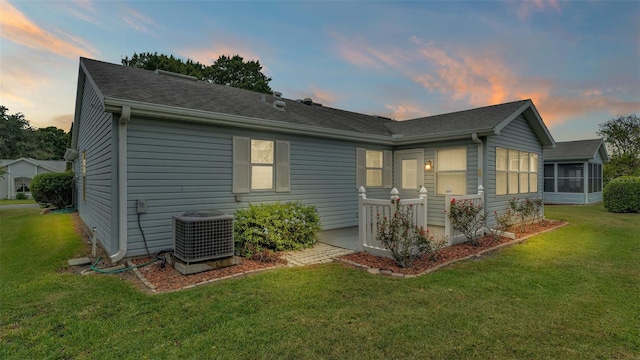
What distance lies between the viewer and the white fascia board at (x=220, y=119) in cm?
491

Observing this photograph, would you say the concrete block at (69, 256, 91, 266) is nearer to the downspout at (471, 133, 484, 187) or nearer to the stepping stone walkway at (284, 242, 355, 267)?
the stepping stone walkway at (284, 242, 355, 267)

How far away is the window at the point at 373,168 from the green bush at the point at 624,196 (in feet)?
37.6

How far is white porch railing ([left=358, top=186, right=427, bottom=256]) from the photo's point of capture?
5.25 metres

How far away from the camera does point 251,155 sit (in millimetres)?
6719

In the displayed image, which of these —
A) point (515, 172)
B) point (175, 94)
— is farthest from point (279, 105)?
point (515, 172)

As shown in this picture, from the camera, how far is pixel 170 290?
12.7ft

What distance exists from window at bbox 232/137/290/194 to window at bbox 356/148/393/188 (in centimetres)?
253

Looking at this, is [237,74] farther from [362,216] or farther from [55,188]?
[362,216]

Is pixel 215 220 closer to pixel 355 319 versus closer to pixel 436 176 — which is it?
pixel 355 319

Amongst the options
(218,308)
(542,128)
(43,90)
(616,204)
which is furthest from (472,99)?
(43,90)

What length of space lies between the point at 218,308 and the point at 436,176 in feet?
23.5

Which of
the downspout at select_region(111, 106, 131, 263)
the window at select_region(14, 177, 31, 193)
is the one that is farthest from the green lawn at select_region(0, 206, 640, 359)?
the window at select_region(14, 177, 31, 193)

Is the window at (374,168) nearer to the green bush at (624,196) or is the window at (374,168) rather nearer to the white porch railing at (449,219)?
the white porch railing at (449,219)

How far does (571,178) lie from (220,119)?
20.4 m
